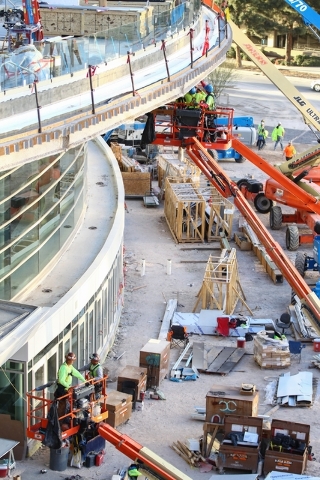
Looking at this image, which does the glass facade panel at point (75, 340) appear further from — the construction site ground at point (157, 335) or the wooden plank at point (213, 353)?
the wooden plank at point (213, 353)

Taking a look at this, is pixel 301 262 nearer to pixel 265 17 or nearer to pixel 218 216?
pixel 218 216

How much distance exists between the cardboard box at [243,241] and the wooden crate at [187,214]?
4.30 ft

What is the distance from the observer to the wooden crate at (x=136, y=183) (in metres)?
48.2

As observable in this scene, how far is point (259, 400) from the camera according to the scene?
94.7ft

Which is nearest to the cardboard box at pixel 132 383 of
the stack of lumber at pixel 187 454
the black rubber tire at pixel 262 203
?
the stack of lumber at pixel 187 454

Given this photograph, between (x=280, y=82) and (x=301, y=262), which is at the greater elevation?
(x=280, y=82)

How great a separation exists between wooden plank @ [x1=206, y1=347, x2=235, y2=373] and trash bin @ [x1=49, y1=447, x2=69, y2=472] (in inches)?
270

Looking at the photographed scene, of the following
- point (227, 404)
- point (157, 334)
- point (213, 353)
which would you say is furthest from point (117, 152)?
point (227, 404)

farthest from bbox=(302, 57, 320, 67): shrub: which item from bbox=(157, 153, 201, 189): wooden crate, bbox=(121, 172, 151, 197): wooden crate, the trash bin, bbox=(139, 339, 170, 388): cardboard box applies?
the trash bin

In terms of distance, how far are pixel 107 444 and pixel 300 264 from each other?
14.3m

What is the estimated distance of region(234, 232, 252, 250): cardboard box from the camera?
41.5 m

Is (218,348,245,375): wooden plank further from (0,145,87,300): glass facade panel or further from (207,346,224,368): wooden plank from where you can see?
(0,145,87,300): glass facade panel

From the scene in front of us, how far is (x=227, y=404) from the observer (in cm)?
2595

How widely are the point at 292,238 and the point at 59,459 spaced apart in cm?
1926
